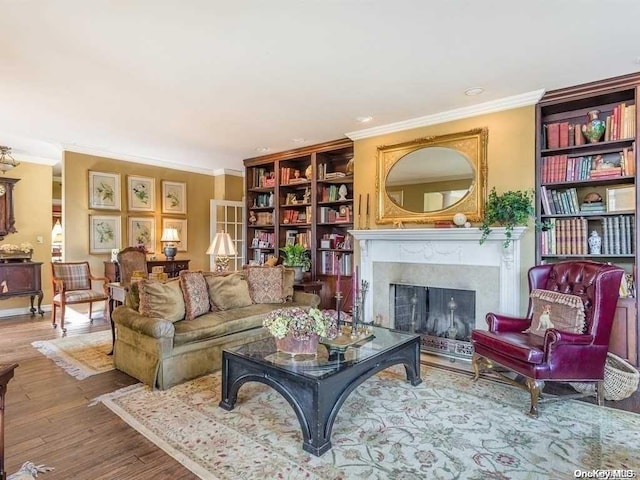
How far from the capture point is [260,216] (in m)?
6.36

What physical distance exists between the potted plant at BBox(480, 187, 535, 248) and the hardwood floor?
3.24m

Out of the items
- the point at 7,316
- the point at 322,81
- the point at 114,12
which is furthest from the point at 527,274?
the point at 7,316

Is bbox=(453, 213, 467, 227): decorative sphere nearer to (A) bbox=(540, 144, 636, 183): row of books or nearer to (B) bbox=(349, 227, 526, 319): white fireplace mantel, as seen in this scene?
(B) bbox=(349, 227, 526, 319): white fireplace mantel

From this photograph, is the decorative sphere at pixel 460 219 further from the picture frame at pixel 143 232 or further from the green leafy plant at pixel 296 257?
the picture frame at pixel 143 232

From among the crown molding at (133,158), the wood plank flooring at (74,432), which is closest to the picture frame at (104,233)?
the crown molding at (133,158)

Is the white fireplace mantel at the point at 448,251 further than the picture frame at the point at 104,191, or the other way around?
the picture frame at the point at 104,191

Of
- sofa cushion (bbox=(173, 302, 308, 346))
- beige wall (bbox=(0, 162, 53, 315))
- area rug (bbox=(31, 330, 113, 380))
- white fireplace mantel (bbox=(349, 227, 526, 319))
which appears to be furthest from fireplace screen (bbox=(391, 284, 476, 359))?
beige wall (bbox=(0, 162, 53, 315))

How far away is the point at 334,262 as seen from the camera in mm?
5406

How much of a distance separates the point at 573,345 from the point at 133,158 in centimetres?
664

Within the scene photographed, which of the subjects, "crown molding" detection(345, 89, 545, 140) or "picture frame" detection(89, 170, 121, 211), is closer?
"crown molding" detection(345, 89, 545, 140)

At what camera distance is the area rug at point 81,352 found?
3440 millimetres

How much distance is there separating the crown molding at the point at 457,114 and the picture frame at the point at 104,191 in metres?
4.03

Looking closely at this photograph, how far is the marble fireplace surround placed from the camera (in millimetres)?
3639

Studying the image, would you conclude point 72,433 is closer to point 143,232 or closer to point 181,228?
point 143,232
